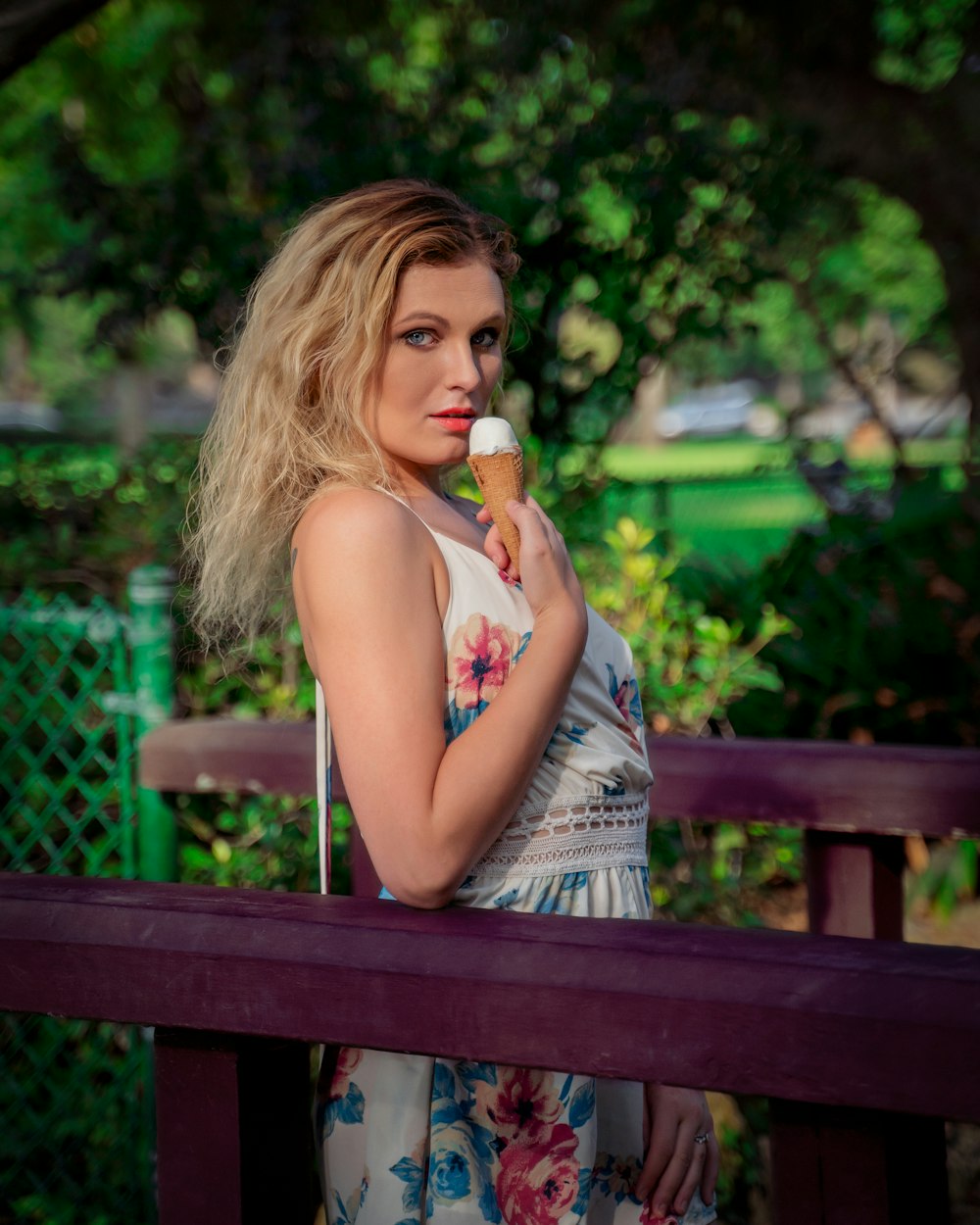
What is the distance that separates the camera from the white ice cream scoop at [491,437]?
157 cm

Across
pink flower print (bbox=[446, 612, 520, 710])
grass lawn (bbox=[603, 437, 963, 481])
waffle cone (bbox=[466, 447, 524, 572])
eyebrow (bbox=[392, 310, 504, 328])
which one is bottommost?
pink flower print (bbox=[446, 612, 520, 710])

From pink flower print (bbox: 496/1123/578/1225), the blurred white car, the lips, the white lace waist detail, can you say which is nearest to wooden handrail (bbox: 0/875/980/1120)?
the white lace waist detail

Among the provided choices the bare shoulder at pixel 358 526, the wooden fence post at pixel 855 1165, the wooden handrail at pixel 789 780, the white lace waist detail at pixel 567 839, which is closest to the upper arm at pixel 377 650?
the bare shoulder at pixel 358 526

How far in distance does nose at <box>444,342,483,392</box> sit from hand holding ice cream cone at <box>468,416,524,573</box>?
0.08 metres

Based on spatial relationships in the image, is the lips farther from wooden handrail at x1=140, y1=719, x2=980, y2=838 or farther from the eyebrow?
wooden handrail at x1=140, y1=719, x2=980, y2=838

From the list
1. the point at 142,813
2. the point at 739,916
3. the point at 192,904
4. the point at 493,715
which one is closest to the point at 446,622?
the point at 493,715

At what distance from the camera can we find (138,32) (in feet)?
28.9

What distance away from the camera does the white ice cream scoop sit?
1574 mm

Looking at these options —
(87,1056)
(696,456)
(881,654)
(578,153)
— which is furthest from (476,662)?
(696,456)

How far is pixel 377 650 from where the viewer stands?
4.67 ft

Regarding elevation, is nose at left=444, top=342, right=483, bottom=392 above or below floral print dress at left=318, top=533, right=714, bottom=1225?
above

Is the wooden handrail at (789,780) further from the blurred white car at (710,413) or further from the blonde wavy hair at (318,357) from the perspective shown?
the blurred white car at (710,413)

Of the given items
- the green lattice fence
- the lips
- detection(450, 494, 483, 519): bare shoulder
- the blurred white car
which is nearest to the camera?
the lips

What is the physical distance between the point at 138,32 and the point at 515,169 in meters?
5.06
